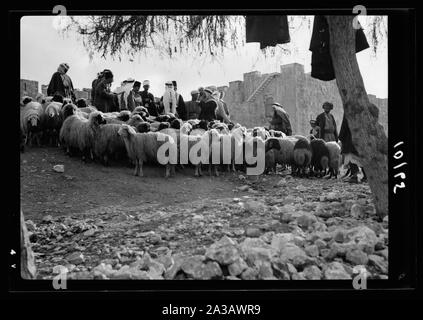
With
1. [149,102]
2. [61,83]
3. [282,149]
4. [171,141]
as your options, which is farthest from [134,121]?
[282,149]

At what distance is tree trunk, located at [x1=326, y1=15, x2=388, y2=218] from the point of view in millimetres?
4039

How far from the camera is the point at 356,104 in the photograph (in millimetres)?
4152

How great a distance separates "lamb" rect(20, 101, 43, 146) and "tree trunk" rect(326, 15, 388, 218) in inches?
107

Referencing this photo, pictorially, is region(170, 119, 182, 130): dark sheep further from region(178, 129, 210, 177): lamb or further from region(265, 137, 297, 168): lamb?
region(265, 137, 297, 168): lamb

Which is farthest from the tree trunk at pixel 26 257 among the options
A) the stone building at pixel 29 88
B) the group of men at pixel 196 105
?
the group of men at pixel 196 105

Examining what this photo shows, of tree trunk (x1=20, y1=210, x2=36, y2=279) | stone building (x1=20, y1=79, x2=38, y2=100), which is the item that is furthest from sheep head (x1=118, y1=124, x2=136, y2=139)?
tree trunk (x1=20, y1=210, x2=36, y2=279)

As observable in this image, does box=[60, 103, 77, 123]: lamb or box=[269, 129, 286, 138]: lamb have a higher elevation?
box=[60, 103, 77, 123]: lamb

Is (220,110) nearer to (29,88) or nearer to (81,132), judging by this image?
(81,132)

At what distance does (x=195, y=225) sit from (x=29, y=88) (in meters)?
1.91

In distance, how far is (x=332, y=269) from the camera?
374cm

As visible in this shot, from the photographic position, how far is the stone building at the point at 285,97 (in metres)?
4.04

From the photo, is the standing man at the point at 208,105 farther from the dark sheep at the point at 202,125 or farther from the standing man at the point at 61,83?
the standing man at the point at 61,83
